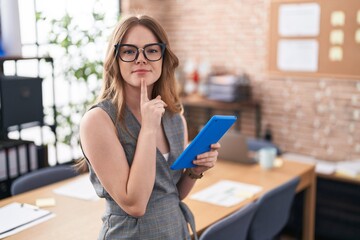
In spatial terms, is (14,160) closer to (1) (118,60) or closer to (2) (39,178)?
(2) (39,178)

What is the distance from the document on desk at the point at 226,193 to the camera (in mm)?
2582

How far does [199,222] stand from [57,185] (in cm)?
101

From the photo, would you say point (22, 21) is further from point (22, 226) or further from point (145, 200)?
point (145, 200)

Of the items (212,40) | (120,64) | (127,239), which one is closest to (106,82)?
(120,64)

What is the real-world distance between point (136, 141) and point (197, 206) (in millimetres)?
991

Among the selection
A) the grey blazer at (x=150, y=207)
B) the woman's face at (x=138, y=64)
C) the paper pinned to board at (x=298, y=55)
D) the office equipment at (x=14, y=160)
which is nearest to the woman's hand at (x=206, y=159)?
the grey blazer at (x=150, y=207)

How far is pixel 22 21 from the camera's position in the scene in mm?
4219

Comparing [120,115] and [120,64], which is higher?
[120,64]

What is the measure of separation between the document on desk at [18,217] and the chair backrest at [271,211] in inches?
42.7

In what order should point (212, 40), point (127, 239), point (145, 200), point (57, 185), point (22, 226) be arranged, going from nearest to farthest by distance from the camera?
point (145, 200) < point (127, 239) < point (22, 226) < point (57, 185) < point (212, 40)

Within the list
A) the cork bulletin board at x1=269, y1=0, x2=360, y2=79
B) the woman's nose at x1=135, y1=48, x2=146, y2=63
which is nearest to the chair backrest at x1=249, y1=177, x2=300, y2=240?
the woman's nose at x1=135, y1=48, x2=146, y2=63

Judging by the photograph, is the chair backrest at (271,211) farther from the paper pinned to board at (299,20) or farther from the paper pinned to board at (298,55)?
the paper pinned to board at (299,20)

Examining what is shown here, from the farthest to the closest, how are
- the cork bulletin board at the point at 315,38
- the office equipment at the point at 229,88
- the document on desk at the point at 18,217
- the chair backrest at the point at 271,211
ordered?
1. the office equipment at the point at 229,88
2. the cork bulletin board at the point at 315,38
3. the chair backrest at the point at 271,211
4. the document on desk at the point at 18,217

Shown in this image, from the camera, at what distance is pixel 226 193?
2.72 metres
